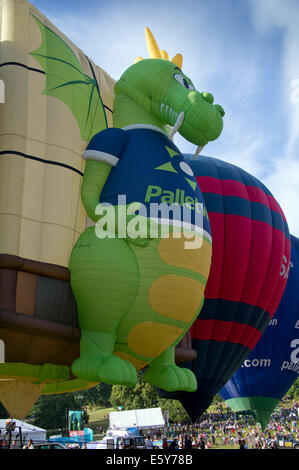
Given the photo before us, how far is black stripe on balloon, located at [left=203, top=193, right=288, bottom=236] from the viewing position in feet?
34.6

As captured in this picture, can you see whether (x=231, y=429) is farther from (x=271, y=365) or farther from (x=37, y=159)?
(x=37, y=159)

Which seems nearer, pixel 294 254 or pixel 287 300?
pixel 287 300

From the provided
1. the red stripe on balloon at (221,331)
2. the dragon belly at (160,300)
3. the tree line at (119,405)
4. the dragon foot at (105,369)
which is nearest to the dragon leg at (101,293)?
the dragon foot at (105,369)

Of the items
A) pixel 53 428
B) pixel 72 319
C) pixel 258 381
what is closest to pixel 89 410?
pixel 53 428

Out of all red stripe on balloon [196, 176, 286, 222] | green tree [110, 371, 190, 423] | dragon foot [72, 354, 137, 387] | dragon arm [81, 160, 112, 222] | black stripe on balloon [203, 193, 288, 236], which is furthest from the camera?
green tree [110, 371, 190, 423]

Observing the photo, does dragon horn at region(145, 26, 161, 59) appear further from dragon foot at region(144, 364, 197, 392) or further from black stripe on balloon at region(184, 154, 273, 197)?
dragon foot at region(144, 364, 197, 392)

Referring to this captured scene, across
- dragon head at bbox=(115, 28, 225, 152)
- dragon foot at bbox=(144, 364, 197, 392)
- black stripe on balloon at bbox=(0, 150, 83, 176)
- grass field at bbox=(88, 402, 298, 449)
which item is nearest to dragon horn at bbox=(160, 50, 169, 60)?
dragon head at bbox=(115, 28, 225, 152)

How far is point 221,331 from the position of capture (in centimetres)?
1031

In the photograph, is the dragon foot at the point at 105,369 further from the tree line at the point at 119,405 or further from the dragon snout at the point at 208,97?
the tree line at the point at 119,405

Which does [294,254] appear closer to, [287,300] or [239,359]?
[287,300]

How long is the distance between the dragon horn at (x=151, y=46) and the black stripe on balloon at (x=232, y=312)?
5.07 m

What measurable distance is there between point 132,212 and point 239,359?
→ 6.53 meters

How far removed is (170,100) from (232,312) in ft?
17.8

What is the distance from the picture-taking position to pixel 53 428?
95.0ft
